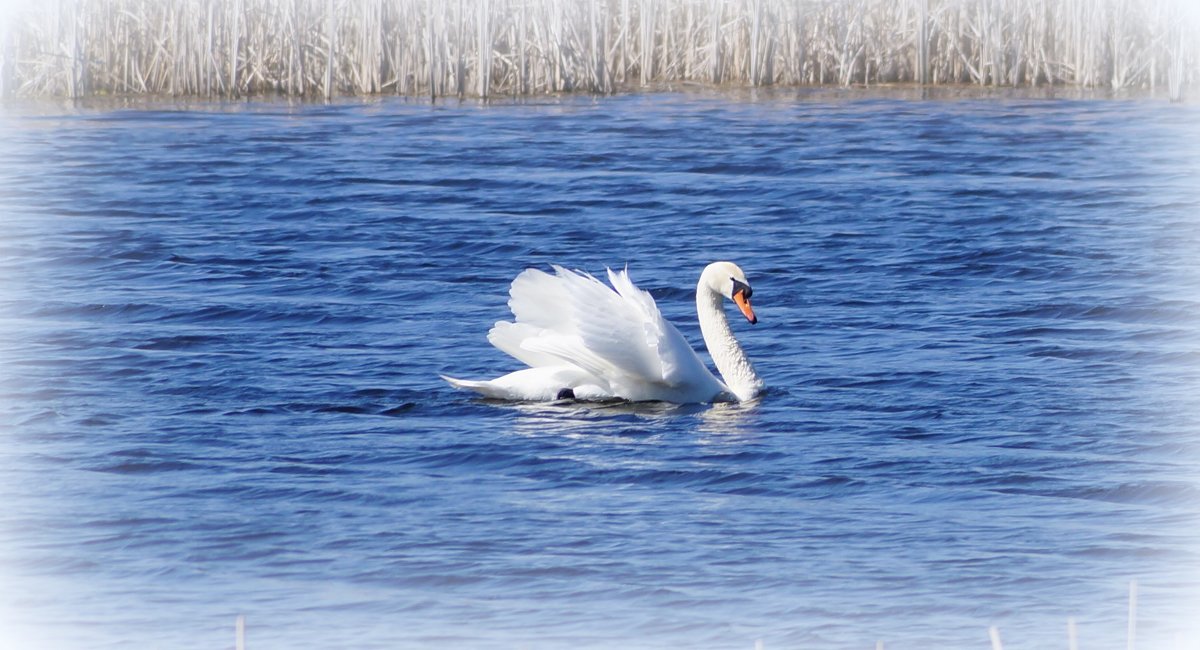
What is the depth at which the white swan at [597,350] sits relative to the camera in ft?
28.8

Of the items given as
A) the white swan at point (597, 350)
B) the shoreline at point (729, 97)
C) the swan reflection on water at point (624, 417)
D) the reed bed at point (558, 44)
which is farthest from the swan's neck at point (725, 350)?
the shoreline at point (729, 97)

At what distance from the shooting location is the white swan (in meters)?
8.77

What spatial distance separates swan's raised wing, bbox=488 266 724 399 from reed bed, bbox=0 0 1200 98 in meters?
11.4

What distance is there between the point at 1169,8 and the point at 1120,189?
17.4 ft

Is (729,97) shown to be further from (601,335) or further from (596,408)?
(601,335)

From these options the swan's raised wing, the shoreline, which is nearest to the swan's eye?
the swan's raised wing

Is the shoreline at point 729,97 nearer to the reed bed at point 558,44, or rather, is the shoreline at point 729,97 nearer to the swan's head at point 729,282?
the reed bed at point 558,44

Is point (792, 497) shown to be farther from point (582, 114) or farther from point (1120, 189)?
point (582, 114)

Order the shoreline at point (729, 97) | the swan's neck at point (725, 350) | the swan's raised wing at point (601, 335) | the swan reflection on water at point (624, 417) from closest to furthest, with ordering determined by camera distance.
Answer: the swan reflection on water at point (624, 417) → the swan's raised wing at point (601, 335) → the swan's neck at point (725, 350) → the shoreline at point (729, 97)

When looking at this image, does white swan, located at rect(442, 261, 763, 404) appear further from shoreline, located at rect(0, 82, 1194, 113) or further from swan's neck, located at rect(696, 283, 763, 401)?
shoreline, located at rect(0, 82, 1194, 113)

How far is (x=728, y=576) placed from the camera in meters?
5.88

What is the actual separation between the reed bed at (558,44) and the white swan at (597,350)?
11.4m

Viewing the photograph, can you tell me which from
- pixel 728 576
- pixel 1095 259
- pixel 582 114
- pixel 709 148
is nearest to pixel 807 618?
pixel 728 576

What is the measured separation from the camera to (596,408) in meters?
9.05
